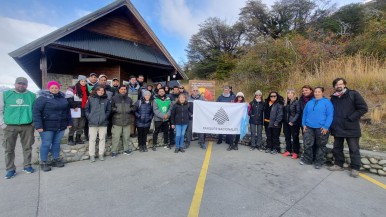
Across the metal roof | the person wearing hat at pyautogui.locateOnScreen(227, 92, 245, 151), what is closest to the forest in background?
the person wearing hat at pyautogui.locateOnScreen(227, 92, 245, 151)

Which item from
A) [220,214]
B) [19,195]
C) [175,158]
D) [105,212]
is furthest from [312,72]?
[19,195]

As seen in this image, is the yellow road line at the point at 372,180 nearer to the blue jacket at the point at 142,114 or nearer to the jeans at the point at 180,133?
the jeans at the point at 180,133

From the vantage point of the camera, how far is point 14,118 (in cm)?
423

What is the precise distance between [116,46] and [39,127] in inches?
204

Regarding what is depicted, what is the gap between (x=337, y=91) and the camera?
188 inches

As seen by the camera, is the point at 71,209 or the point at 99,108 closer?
the point at 71,209

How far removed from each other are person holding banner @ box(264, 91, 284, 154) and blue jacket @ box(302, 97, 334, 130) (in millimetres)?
903

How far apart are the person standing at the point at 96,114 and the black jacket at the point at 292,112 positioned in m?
4.74

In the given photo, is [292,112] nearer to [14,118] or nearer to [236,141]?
[236,141]

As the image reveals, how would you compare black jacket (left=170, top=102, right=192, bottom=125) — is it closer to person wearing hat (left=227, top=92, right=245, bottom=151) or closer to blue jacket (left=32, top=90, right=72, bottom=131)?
person wearing hat (left=227, top=92, right=245, bottom=151)

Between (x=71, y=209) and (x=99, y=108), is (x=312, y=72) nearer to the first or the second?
(x=99, y=108)

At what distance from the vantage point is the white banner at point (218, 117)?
22.0 ft

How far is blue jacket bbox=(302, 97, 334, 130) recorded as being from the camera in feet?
15.7

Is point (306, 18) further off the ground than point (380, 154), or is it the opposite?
point (306, 18)
